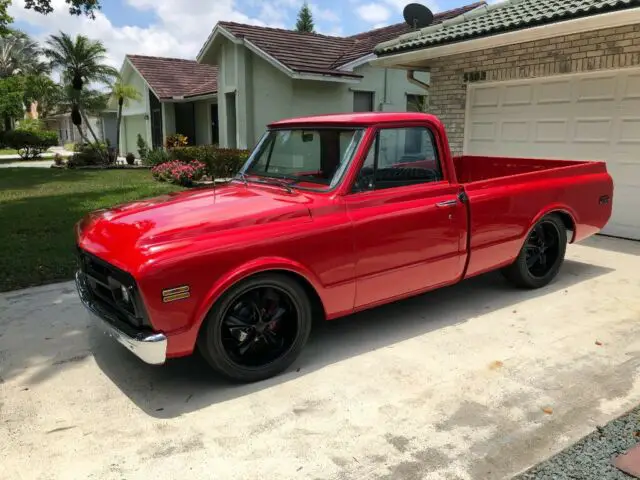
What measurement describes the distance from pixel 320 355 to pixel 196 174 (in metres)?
11.8

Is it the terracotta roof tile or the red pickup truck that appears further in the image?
the terracotta roof tile


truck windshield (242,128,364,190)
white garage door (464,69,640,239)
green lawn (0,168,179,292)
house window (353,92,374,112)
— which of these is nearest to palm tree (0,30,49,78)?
green lawn (0,168,179,292)

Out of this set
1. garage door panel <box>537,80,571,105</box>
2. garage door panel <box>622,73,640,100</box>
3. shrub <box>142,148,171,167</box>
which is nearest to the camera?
garage door panel <box>622,73,640,100</box>

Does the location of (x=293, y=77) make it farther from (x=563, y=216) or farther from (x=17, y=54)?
(x=17, y=54)

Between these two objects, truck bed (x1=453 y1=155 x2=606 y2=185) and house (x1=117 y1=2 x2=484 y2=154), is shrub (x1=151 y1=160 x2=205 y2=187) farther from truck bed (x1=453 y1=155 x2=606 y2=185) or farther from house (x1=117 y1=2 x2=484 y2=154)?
truck bed (x1=453 y1=155 x2=606 y2=185)

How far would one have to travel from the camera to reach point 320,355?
3977 millimetres

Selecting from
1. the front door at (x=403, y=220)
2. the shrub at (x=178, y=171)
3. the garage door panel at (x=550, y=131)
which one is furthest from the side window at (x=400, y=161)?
the shrub at (x=178, y=171)

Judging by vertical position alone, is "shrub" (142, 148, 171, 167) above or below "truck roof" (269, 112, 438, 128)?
below

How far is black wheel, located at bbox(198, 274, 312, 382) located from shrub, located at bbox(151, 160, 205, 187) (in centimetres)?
1129

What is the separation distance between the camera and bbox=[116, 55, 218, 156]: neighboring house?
2257 centimetres

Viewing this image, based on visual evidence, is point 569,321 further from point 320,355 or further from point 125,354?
point 125,354

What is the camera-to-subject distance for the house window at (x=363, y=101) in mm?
16125

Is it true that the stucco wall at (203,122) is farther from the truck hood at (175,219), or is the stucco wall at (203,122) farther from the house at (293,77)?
the truck hood at (175,219)

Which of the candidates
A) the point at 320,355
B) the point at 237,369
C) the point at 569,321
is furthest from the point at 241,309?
the point at 569,321
